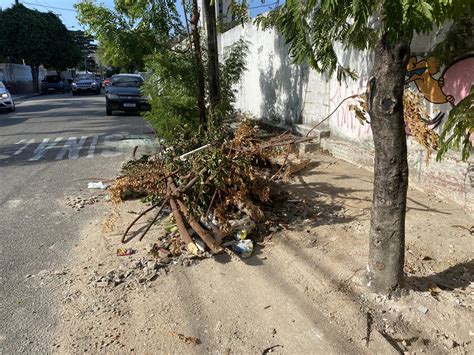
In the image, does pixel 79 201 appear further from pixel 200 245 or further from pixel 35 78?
pixel 35 78

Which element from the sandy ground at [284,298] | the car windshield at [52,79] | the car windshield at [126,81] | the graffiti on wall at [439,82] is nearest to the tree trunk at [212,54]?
the graffiti on wall at [439,82]

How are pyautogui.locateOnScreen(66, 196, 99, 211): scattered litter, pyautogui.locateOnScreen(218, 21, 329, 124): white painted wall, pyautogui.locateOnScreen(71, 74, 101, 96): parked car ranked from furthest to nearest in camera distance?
pyautogui.locateOnScreen(71, 74, 101, 96): parked car → pyautogui.locateOnScreen(218, 21, 329, 124): white painted wall → pyautogui.locateOnScreen(66, 196, 99, 211): scattered litter

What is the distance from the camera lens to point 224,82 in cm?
938

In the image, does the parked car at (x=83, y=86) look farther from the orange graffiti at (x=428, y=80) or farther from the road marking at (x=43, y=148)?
the orange graffiti at (x=428, y=80)

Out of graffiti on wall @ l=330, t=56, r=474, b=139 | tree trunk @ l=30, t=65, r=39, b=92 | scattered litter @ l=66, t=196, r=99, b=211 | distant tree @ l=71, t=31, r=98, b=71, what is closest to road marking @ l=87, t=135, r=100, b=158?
scattered litter @ l=66, t=196, r=99, b=211

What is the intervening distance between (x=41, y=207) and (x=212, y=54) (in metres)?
3.90

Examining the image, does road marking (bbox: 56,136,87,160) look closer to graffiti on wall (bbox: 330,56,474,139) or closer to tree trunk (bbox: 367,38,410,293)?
graffiti on wall (bbox: 330,56,474,139)

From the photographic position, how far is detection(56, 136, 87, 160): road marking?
895 cm

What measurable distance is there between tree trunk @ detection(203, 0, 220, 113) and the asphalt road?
7.52 feet

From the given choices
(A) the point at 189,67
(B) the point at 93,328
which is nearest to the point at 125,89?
(A) the point at 189,67

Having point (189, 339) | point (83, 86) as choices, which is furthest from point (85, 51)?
point (189, 339)

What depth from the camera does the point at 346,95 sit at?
724cm

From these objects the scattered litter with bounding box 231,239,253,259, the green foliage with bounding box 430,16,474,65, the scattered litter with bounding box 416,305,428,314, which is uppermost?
the green foliage with bounding box 430,16,474,65

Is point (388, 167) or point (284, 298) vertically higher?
point (388, 167)
